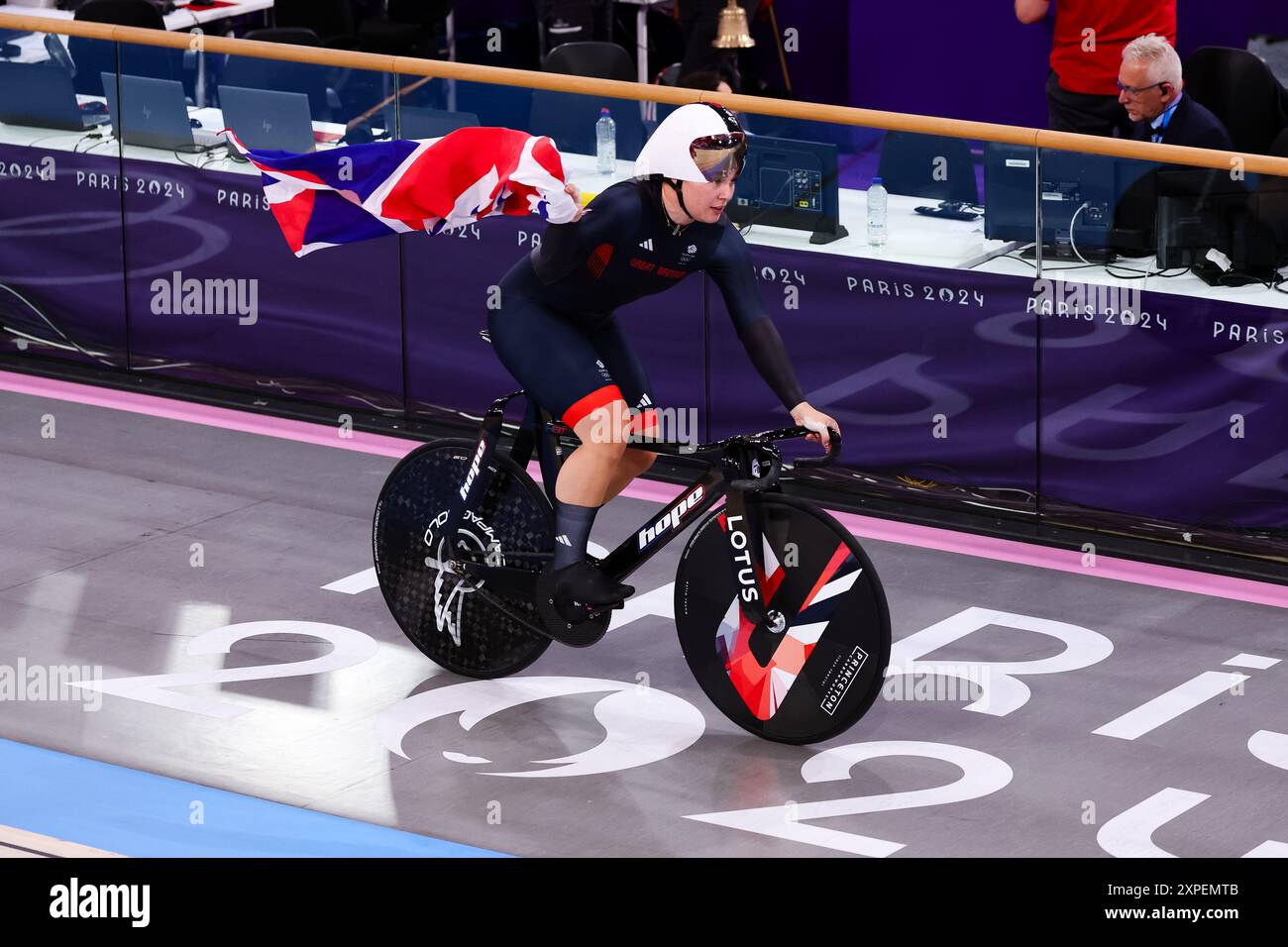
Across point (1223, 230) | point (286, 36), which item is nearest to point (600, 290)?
point (1223, 230)

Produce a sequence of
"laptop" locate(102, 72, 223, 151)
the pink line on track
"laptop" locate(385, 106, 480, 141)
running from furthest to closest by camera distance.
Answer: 1. "laptop" locate(102, 72, 223, 151)
2. "laptop" locate(385, 106, 480, 141)
3. the pink line on track

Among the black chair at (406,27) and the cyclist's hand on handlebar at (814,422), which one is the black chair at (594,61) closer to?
the black chair at (406,27)

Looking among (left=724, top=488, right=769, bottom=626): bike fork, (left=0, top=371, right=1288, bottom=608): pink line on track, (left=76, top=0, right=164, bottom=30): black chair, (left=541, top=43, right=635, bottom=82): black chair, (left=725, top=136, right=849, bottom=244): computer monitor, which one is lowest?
(left=0, top=371, right=1288, bottom=608): pink line on track

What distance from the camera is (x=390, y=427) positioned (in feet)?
33.9

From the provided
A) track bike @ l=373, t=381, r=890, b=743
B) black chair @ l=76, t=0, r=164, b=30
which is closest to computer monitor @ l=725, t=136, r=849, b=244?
track bike @ l=373, t=381, r=890, b=743

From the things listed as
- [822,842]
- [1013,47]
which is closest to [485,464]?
[822,842]

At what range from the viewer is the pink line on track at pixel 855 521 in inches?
335

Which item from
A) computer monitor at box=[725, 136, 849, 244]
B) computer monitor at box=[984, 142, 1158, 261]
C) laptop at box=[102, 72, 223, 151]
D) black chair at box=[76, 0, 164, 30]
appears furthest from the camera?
black chair at box=[76, 0, 164, 30]

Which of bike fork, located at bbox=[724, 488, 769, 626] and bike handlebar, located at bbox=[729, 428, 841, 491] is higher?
bike handlebar, located at bbox=[729, 428, 841, 491]

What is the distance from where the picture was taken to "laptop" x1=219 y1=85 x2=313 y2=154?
1032cm

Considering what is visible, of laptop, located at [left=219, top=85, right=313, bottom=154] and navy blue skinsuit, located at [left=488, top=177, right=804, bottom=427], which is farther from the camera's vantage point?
laptop, located at [left=219, top=85, right=313, bottom=154]

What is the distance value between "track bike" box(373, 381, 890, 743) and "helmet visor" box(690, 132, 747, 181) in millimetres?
792

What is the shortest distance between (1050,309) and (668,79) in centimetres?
550

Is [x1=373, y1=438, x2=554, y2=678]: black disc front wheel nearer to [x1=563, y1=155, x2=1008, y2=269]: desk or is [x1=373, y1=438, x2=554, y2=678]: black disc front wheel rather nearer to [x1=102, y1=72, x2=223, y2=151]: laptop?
[x1=563, y1=155, x2=1008, y2=269]: desk
